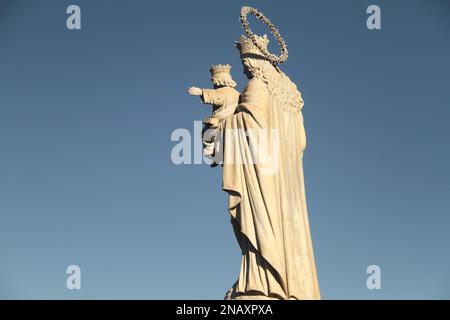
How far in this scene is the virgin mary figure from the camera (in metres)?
18.8

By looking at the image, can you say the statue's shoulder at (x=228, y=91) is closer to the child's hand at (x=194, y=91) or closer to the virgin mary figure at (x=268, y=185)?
the virgin mary figure at (x=268, y=185)

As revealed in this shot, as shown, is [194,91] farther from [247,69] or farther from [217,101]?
[247,69]

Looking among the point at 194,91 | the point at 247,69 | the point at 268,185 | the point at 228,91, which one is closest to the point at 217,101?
the point at 228,91

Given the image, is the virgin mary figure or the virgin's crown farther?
the virgin's crown

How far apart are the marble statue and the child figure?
2 centimetres

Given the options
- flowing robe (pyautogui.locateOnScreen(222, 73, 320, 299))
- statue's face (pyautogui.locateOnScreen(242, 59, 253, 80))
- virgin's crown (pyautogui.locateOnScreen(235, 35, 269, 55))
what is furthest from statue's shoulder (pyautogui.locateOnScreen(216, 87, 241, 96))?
virgin's crown (pyautogui.locateOnScreen(235, 35, 269, 55))

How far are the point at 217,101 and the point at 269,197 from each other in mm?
2637

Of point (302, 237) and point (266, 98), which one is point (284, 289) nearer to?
point (302, 237)

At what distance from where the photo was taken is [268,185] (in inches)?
764

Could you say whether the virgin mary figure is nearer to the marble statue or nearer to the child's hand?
the marble statue

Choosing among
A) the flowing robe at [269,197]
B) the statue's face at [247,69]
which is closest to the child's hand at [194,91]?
the flowing robe at [269,197]

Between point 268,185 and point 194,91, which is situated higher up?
point 194,91
